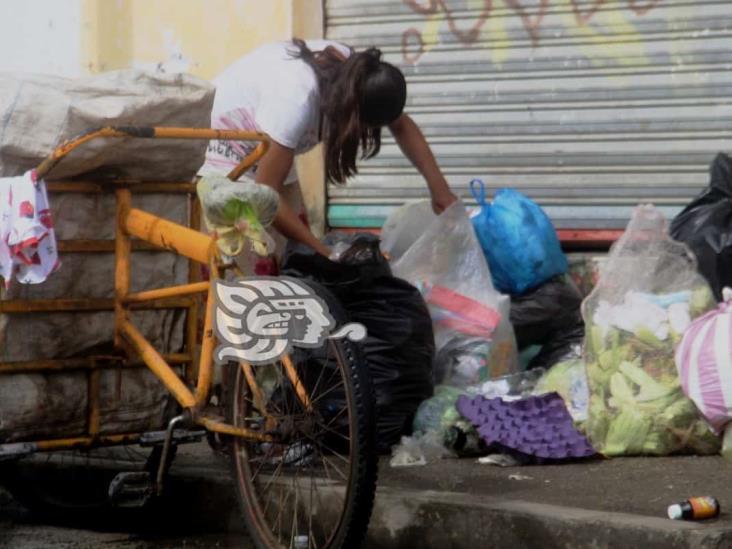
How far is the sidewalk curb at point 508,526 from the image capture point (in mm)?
4039

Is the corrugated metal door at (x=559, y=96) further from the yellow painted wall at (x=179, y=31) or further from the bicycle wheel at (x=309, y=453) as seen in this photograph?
the bicycle wheel at (x=309, y=453)

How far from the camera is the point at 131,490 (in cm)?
463

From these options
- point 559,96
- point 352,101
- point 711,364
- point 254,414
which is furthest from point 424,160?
point 254,414

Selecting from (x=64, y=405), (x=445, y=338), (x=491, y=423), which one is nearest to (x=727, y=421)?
(x=491, y=423)

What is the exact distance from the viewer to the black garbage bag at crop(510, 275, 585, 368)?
6.14 metres

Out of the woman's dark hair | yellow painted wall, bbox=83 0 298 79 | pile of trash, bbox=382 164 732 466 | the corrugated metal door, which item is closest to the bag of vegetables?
pile of trash, bbox=382 164 732 466

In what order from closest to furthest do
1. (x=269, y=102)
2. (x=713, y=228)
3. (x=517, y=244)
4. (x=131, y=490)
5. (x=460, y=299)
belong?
(x=131, y=490), (x=269, y=102), (x=713, y=228), (x=460, y=299), (x=517, y=244)

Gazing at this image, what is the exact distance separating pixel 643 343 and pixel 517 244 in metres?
0.96

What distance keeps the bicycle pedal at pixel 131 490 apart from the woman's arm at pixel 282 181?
3.89 ft

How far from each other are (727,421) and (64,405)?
6.93 ft

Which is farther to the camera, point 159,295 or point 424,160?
point 424,160

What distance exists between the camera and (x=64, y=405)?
15.8 ft

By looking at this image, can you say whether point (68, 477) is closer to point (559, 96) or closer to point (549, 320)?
point (549, 320)

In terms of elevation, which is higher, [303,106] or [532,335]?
[303,106]
